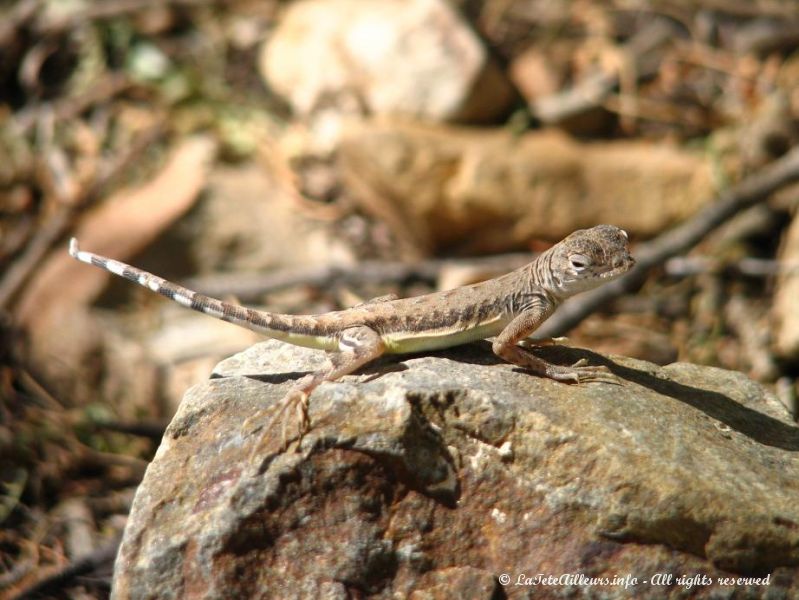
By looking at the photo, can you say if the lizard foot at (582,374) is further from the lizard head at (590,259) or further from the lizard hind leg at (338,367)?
the lizard hind leg at (338,367)

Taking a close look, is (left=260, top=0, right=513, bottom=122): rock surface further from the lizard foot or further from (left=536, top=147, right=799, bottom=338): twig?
the lizard foot

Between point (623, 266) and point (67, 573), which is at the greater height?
point (623, 266)

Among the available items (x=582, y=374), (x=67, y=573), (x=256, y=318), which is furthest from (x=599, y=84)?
(x=67, y=573)

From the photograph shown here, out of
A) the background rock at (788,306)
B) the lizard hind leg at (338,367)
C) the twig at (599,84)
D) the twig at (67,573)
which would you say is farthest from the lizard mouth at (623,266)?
the twig at (599,84)

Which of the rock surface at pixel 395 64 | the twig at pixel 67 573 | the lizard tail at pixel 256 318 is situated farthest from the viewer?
the rock surface at pixel 395 64

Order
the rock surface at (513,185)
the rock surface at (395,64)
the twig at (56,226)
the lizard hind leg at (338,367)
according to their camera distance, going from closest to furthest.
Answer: the lizard hind leg at (338,367) < the twig at (56,226) < the rock surface at (513,185) < the rock surface at (395,64)

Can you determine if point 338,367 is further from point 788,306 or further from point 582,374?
point 788,306
